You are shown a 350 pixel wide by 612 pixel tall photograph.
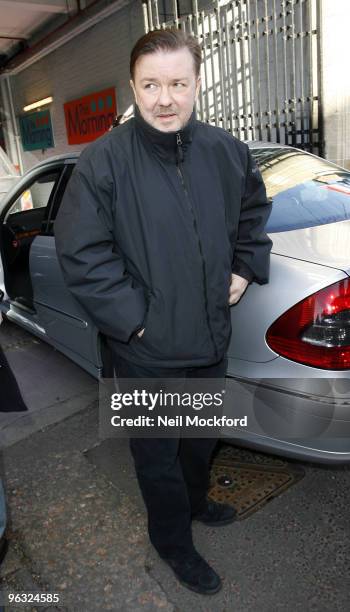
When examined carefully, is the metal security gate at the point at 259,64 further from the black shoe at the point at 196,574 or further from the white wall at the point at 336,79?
the black shoe at the point at 196,574

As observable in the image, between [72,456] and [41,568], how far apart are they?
2.40ft

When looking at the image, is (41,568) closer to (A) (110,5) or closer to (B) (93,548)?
(B) (93,548)

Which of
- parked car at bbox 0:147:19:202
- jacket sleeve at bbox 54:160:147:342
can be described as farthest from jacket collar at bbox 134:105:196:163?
parked car at bbox 0:147:19:202

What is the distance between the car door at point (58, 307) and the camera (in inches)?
116

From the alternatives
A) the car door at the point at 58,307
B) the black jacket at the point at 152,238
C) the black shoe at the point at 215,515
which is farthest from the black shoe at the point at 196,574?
the car door at the point at 58,307

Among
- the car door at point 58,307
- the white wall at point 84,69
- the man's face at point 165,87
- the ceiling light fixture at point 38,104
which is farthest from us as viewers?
the ceiling light fixture at point 38,104

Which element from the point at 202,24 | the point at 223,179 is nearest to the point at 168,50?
the point at 223,179

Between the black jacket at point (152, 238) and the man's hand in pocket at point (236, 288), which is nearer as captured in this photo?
the black jacket at point (152, 238)

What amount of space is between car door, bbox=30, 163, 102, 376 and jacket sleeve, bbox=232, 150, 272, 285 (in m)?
1.20

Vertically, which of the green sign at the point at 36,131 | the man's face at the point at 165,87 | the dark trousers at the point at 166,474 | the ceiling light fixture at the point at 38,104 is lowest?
the dark trousers at the point at 166,474

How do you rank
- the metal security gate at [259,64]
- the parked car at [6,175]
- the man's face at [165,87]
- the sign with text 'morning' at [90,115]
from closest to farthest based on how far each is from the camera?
the man's face at [165,87]
the parked car at [6,175]
the metal security gate at [259,64]
the sign with text 'morning' at [90,115]

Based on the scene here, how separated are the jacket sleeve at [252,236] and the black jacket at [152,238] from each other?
160 mm

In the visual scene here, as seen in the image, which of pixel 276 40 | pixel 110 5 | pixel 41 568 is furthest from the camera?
pixel 110 5

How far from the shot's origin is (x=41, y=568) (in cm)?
202
